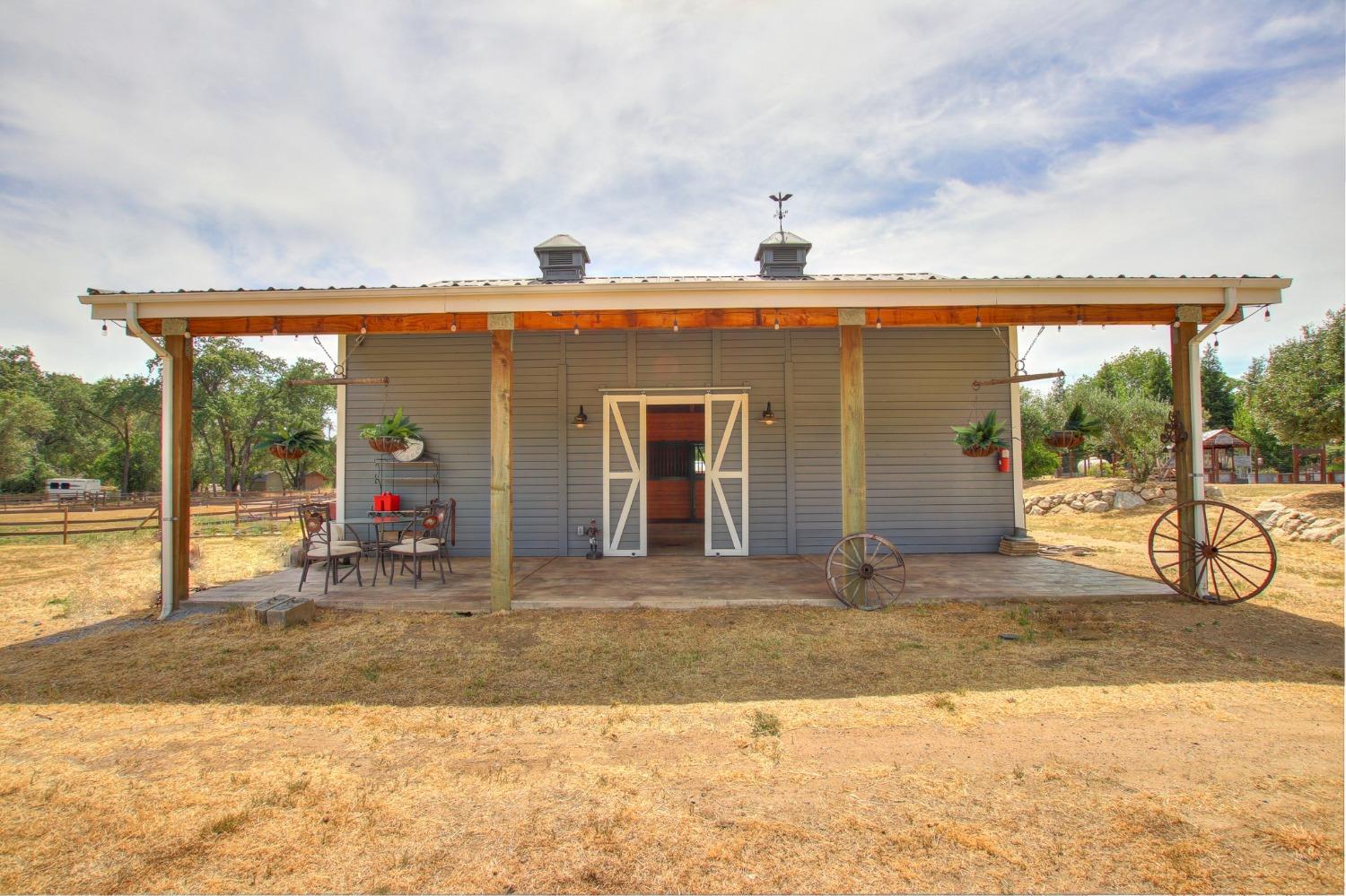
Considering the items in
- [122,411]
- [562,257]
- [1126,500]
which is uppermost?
[562,257]

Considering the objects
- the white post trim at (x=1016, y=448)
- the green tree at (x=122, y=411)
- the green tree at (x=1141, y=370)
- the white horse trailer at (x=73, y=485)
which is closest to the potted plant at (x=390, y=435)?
the white post trim at (x=1016, y=448)

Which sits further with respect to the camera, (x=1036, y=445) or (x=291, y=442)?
(x=1036, y=445)

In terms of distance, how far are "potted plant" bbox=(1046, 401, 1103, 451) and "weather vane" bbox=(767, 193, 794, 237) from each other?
15.7 ft

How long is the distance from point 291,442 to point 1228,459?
29930mm

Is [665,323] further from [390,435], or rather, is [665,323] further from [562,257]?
[562,257]

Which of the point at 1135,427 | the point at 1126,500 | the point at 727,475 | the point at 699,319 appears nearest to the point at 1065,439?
the point at 727,475

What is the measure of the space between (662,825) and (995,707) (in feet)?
6.21

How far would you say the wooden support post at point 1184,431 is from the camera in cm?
499

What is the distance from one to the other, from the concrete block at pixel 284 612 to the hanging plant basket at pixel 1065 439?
275 inches

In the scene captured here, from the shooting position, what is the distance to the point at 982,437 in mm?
6480

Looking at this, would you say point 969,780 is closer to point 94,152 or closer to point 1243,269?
point 1243,269

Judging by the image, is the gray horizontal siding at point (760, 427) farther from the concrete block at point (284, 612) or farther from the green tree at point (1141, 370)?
the green tree at point (1141, 370)

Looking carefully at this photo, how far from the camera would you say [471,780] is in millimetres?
2299

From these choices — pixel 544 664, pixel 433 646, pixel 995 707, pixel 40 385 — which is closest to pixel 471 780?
pixel 544 664
